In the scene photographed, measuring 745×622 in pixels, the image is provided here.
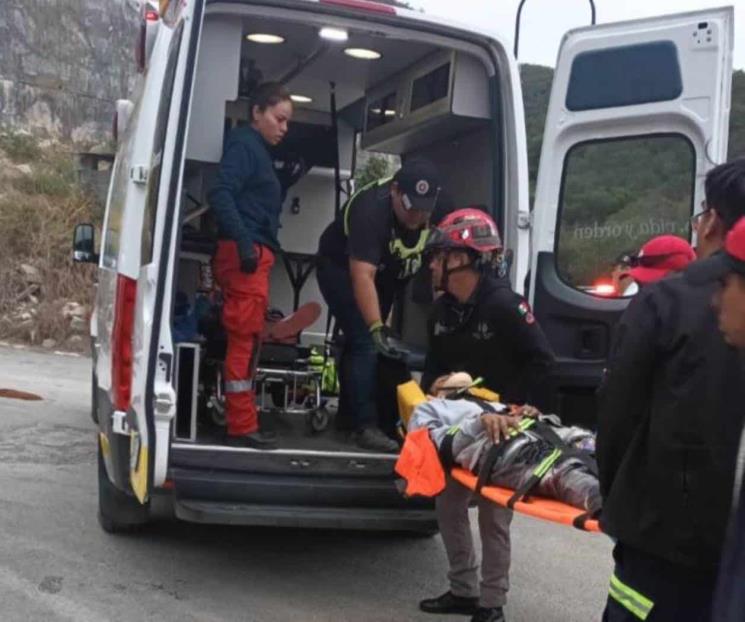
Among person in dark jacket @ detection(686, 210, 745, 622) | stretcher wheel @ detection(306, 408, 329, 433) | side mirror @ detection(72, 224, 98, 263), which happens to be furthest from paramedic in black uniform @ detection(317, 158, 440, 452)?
person in dark jacket @ detection(686, 210, 745, 622)

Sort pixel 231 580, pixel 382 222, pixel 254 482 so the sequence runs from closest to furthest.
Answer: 1. pixel 254 482
2. pixel 231 580
3. pixel 382 222

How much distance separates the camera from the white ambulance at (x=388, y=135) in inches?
173

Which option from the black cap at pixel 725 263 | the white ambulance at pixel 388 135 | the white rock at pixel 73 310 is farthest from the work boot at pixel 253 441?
the white rock at pixel 73 310

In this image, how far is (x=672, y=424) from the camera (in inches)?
100

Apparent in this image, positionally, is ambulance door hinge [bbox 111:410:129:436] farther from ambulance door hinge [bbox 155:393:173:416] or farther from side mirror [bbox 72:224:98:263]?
side mirror [bbox 72:224:98:263]

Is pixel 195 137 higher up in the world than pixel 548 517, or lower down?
higher up

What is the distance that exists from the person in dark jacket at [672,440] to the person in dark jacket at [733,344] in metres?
0.16

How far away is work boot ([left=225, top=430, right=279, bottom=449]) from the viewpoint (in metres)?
5.15

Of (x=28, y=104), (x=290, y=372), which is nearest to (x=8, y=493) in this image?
(x=290, y=372)

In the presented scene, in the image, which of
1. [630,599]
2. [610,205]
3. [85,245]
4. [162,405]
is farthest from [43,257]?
[630,599]

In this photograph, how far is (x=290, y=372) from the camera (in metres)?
6.43

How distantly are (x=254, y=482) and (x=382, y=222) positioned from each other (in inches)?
60.6

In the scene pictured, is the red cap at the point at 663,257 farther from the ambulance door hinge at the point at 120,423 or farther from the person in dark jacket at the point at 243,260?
the ambulance door hinge at the point at 120,423

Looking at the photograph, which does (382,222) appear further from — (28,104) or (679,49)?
(28,104)
